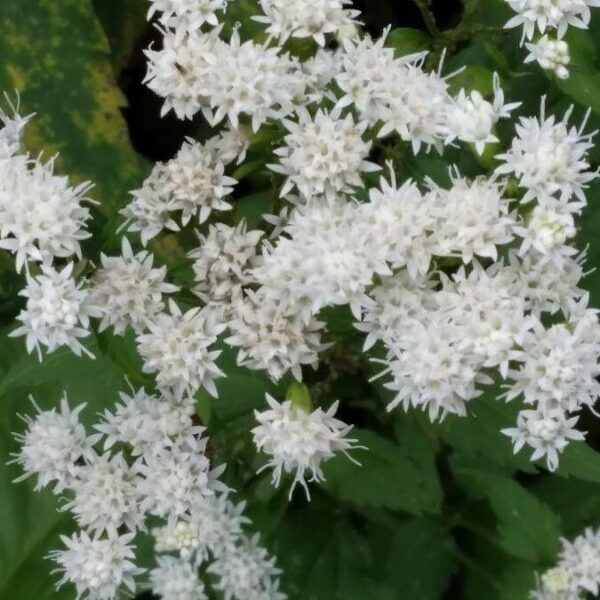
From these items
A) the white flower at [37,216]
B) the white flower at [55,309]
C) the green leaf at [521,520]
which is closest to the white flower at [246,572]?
the green leaf at [521,520]

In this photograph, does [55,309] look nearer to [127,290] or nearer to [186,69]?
[127,290]

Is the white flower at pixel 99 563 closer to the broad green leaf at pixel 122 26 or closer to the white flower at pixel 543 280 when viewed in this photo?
the white flower at pixel 543 280

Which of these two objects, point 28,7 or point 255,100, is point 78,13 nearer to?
point 28,7

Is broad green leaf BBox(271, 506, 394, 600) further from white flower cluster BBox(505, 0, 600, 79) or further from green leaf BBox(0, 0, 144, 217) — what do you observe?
white flower cluster BBox(505, 0, 600, 79)

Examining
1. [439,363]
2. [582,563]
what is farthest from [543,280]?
[582,563]

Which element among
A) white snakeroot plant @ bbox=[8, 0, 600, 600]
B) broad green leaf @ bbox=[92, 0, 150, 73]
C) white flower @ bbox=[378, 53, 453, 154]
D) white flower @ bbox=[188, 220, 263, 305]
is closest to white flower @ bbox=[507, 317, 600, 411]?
white snakeroot plant @ bbox=[8, 0, 600, 600]
